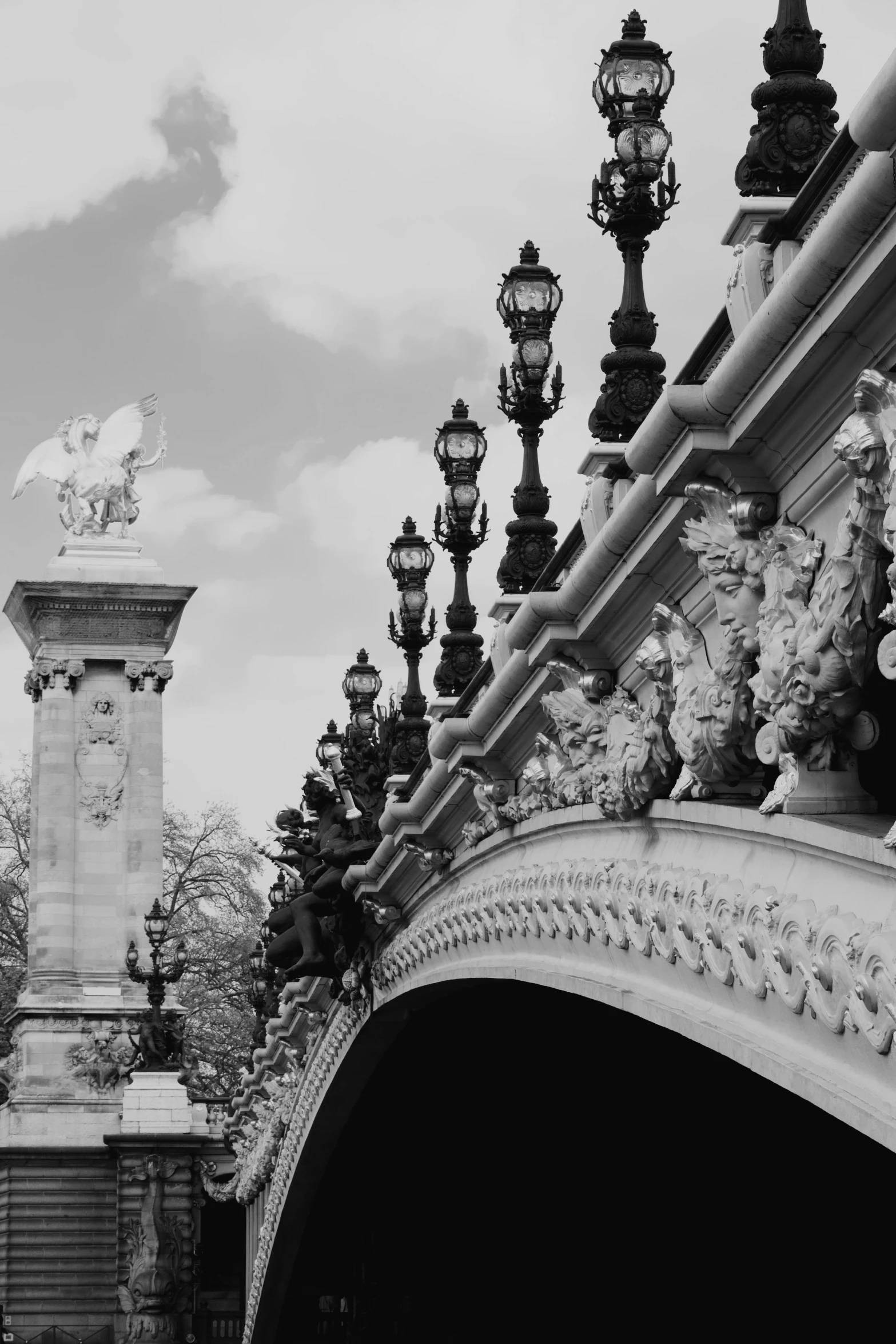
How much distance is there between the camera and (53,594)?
5631cm

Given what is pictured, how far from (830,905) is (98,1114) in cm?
4760

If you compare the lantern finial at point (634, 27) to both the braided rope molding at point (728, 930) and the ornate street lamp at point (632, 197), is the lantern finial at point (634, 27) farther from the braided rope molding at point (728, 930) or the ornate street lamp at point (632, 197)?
the braided rope molding at point (728, 930)

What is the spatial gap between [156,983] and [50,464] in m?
17.7

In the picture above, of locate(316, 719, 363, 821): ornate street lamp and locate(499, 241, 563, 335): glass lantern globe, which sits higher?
locate(316, 719, 363, 821): ornate street lamp

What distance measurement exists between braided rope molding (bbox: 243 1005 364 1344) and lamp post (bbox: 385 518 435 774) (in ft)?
14.7

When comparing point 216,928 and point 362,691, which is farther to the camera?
point 216,928

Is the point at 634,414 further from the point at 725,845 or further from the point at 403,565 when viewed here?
the point at 403,565

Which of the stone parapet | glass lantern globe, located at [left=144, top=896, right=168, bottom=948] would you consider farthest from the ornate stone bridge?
the stone parapet

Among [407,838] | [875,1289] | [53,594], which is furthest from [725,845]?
[53,594]

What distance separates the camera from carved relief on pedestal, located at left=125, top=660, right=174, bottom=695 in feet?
187

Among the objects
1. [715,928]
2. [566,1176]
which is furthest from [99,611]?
[715,928]

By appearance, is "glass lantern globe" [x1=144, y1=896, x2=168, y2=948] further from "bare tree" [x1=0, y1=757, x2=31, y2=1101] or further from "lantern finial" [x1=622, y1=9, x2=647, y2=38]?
"lantern finial" [x1=622, y1=9, x2=647, y2=38]

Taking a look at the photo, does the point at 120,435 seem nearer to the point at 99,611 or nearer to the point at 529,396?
the point at 99,611

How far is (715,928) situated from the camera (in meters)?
8.90
